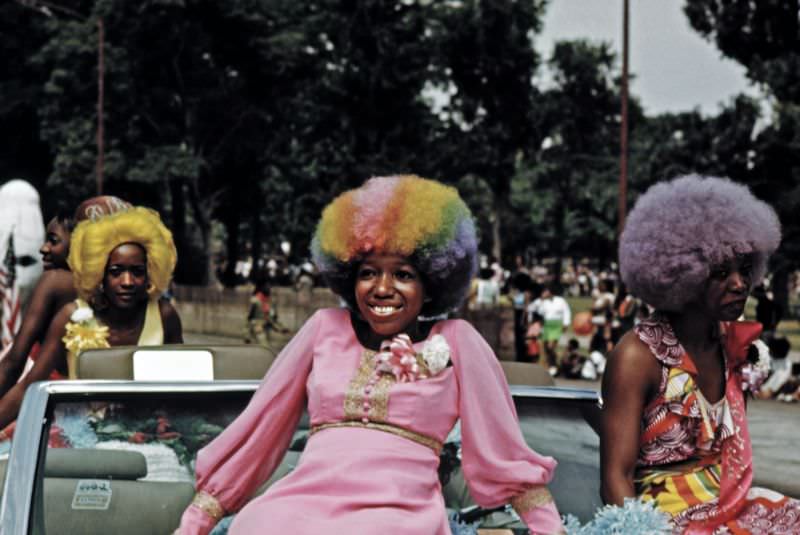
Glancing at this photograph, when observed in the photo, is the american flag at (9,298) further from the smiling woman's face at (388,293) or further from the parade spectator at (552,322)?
the parade spectator at (552,322)

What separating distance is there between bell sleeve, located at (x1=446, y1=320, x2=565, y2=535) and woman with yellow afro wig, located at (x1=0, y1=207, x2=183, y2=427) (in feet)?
8.47

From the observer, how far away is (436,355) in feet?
9.84

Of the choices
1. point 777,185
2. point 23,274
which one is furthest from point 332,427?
point 777,185

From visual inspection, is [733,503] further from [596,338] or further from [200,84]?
[200,84]

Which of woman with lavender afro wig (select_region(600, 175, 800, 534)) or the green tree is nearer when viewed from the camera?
woman with lavender afro wig (select_region(600, 175, 800, 534))

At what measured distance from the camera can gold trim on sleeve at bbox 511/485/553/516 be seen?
9.36ft

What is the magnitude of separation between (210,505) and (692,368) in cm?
116

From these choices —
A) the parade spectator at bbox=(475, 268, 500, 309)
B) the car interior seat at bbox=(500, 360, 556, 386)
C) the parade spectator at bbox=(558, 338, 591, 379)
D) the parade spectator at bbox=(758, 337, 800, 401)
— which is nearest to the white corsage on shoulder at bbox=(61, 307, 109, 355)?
the car interior seat at bbox=(500, 360, 556, 386)

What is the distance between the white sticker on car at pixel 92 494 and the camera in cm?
329

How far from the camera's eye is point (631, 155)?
6506 centimetres

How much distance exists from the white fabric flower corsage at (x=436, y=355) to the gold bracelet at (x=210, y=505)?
560 mm

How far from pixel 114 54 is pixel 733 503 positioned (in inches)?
1583

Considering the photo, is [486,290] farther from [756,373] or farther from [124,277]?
[756,373]

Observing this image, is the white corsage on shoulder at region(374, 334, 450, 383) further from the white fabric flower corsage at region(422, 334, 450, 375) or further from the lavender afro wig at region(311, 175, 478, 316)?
the lavender afro wig at region(311, 175, 478, 316)
